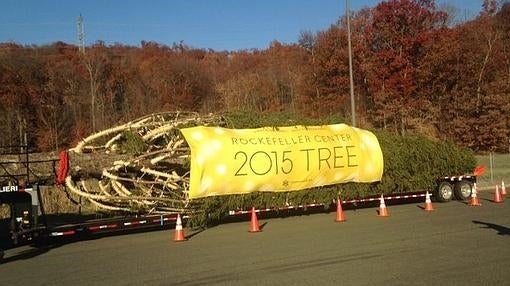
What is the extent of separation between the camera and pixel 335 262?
10070 millimetres

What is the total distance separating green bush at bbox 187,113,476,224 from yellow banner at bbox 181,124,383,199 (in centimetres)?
30

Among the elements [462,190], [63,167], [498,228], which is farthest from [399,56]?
[63,167]

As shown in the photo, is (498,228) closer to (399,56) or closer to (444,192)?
(444,192)

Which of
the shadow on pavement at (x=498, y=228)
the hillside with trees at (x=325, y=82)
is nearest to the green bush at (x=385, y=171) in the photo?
the shadow on pavement at (x=498, y=228)

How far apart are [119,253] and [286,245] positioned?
11.4 ft

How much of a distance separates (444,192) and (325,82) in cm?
3345

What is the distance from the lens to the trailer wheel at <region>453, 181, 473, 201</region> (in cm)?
2145

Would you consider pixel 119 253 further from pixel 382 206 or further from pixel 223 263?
pixel 382 206

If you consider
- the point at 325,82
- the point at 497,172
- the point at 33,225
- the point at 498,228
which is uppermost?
the point at 325,82

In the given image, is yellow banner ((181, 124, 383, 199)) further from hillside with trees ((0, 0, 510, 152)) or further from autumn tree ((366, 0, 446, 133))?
autumn tree ((366, 0, 446, 133))

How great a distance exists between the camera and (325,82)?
53.9 meters

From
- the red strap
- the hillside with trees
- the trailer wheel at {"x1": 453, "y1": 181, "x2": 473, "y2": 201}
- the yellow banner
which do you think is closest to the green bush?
the yellow banner

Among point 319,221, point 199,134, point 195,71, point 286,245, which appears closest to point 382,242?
point 286,245

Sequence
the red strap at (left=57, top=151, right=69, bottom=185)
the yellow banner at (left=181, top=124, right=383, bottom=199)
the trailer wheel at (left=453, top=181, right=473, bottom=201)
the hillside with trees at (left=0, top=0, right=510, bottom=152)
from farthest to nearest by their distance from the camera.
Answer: the hillside with trees at (left=0, top=0, right=510, bottom=152) → the trailer wheel at (left=453, top=181, right=473, bottom=201) → the yellow banner at (left=181, top=124, right=383, bottom=199) → the red strap at (left=57, top=151, right=69, bottom=185)
